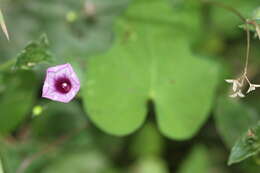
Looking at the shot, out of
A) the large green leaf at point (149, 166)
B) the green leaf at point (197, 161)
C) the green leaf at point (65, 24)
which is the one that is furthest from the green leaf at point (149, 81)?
the large green leaf at point (149, 166)

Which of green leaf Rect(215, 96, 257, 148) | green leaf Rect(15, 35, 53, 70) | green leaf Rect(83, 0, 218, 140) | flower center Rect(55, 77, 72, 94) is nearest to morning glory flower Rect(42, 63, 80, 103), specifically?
flower center Rect(55, 77, 72, 94)

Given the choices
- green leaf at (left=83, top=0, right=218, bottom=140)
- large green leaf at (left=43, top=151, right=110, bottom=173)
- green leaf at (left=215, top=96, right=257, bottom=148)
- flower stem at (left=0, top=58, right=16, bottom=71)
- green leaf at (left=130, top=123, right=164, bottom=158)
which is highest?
flower stem at (left=0, top=58, right=16, bottom=71)

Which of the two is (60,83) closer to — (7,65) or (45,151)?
(7,65)

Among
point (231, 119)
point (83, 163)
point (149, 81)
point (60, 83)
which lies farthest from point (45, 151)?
point (231, 119)

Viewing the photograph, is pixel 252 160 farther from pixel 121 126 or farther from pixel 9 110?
pixel 9 110

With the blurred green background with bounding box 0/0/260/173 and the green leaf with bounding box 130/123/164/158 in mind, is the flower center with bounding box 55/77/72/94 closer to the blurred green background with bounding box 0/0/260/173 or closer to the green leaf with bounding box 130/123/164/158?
the blurred green background with bounding box 0/0/260/173

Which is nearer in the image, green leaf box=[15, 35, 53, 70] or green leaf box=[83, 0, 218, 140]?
green leaf box=[15, 35, 53, 70]

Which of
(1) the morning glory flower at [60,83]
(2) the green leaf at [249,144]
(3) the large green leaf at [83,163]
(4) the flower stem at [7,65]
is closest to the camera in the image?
(1) the morning glory flower at [60,83]

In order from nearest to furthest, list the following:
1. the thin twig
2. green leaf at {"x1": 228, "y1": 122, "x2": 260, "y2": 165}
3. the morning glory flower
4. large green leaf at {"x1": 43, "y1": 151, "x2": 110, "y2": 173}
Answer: the morning glory flower, green leaf at {"x1": 228, "y1": 122, "x2": 260, "y2": 165}, the thin twig, large green leaf at {"x1": 43, "y1": 151, "x2": 110, "y2": 173}

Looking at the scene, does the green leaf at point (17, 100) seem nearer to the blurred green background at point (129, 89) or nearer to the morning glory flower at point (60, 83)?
the blurred green background at point (129, 89)
